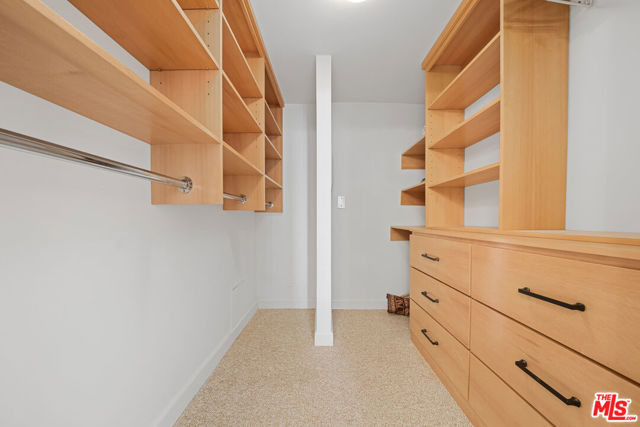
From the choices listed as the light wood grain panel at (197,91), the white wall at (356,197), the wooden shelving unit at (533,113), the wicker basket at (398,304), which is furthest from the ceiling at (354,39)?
the wicker basket at (398,304)

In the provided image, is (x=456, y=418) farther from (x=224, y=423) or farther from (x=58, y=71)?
(x=58, y=71)

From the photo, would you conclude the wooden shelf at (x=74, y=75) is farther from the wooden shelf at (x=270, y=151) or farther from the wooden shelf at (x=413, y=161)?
the wooden shelf at (x=413, y=161)

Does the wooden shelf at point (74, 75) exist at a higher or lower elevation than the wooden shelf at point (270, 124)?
lower

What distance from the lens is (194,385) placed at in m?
1.41

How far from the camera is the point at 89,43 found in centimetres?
47

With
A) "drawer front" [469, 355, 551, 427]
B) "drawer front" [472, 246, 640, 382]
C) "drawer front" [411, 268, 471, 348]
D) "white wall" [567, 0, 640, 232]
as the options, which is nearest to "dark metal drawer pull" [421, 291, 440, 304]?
"drawer front" [411, 268, 471, 348]

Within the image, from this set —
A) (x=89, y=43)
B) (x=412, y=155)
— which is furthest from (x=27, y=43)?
(x=412, y=155)

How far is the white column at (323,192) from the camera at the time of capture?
6.64ft

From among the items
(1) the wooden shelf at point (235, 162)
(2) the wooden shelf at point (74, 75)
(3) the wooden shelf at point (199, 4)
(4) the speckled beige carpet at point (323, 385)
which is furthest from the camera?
(4) the speckled beige carpet at point (323, 385)

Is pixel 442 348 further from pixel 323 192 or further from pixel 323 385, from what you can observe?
pixel 323 192

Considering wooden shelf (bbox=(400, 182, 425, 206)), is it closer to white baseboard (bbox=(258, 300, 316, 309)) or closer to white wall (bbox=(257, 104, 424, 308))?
white wall (bbox=(257, 104, 424, 308))

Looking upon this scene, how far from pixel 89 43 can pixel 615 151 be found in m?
1.62

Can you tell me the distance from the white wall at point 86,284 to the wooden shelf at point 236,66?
43 centimetres

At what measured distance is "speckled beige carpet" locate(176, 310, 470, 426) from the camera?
4.19 feet
